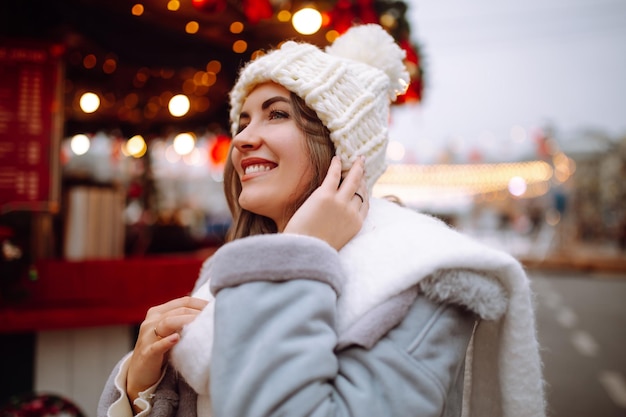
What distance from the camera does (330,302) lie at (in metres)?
0.99

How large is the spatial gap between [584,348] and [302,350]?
5.99 m

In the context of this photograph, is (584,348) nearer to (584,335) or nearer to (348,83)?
(584,335)

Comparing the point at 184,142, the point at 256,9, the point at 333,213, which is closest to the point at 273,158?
the point at 333,213

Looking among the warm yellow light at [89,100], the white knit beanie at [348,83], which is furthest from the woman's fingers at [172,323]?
the warm yellow light at [89,100]

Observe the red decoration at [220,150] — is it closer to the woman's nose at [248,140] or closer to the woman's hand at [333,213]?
the woman's nose at [248,140]

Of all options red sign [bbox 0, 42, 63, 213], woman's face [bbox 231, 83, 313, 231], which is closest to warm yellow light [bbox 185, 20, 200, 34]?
red sign [bbox 0, 42, 63, 213]

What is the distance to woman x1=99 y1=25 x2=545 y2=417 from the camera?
0.95 m

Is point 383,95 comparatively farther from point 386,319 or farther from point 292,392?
point 292,392

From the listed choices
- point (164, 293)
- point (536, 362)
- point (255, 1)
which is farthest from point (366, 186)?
point (164, 293)

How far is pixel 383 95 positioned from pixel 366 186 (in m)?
0.30

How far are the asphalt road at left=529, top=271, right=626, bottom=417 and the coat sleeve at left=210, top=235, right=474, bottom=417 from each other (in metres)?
1.07

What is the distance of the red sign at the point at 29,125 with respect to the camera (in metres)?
2.84

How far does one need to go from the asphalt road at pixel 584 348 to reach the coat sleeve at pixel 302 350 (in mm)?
1070

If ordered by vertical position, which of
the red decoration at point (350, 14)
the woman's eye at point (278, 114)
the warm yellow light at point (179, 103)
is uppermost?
the red decoration at point (350, 14)
